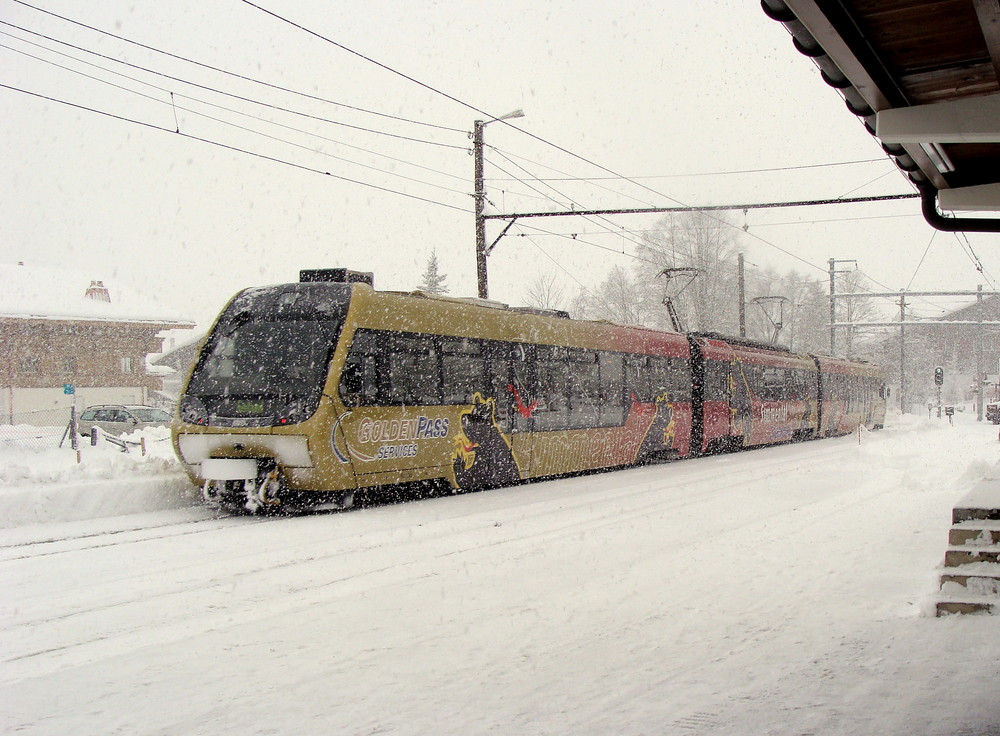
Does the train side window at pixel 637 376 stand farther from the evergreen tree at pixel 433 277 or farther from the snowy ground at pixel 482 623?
the evergreen tree at pixel 433 277

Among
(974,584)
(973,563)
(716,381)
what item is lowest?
(974,584)

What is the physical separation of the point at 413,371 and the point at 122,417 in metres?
21.4

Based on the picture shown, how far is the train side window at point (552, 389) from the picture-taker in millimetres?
14984

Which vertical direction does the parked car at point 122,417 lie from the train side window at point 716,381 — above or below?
below

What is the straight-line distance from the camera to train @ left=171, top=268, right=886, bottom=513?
10.6 metres

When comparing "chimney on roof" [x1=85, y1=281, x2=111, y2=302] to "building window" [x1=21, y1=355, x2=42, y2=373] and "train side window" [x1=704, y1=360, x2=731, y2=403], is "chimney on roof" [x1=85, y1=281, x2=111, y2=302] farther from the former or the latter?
"train side window" [x1=704, y1=360, x2=731, y2=403]

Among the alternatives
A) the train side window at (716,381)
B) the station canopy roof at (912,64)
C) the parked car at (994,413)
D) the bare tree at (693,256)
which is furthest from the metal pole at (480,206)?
the parked car at (994,413)

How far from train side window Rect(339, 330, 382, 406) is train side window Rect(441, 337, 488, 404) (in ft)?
5.00

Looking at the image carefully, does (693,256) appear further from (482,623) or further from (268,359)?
(482,623)

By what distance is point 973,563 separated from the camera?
5.79 meters

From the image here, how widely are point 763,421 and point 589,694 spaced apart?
2310 centimetres

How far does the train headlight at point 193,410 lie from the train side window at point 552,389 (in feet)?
19.0

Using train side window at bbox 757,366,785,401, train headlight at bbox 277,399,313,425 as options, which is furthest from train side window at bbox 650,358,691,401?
train headlight at bbox 277,399,313,425

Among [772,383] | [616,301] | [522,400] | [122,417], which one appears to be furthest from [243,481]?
[616,301]
